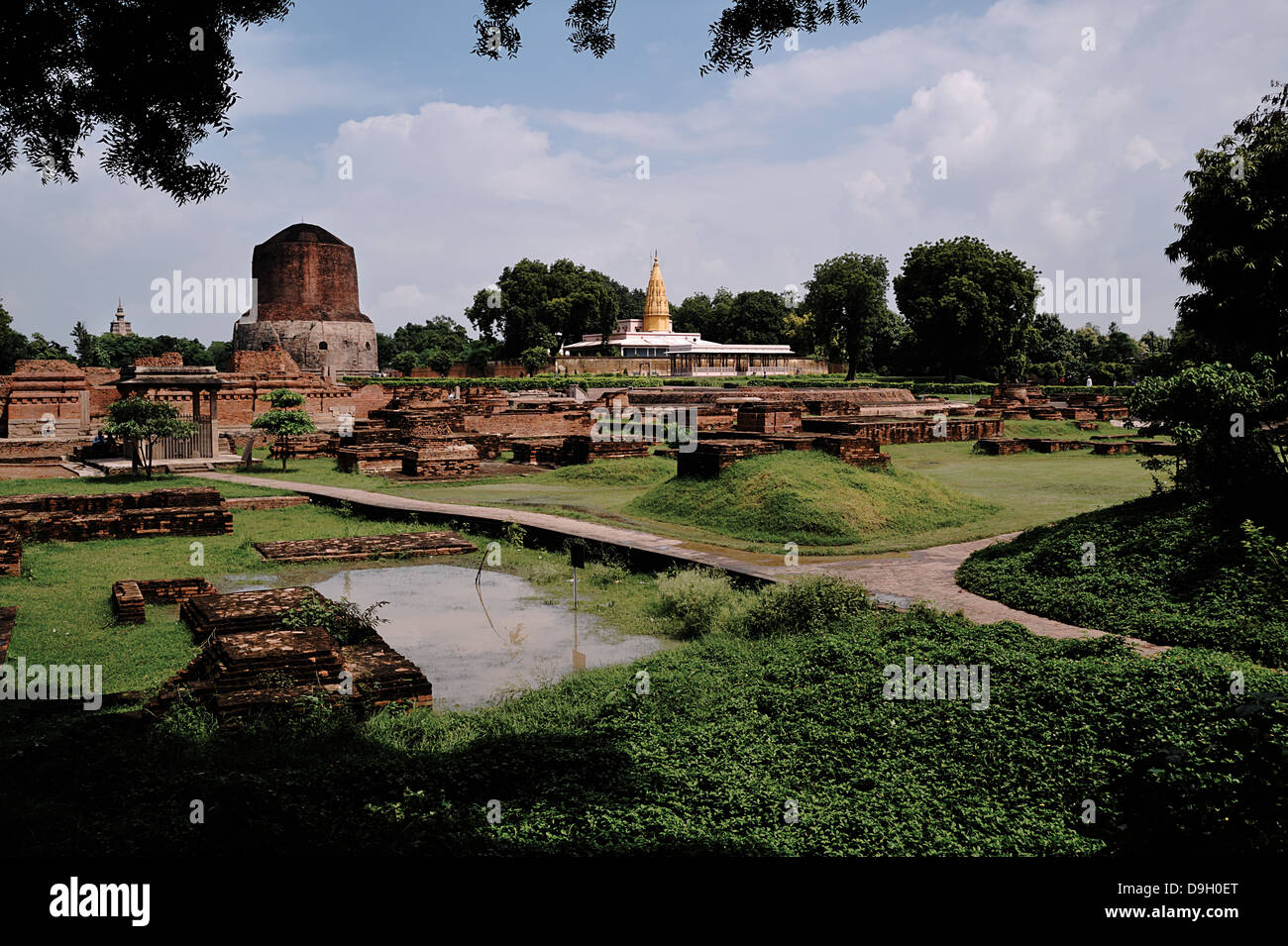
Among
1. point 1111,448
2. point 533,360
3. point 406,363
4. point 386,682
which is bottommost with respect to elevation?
point 386,682

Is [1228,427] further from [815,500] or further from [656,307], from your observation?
[656,307]

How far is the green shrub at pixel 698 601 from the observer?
6223 millimetres

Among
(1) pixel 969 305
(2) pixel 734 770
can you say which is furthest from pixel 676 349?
(2) pixel 734 770

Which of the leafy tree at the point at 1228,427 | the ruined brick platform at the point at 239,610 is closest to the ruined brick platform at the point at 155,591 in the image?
the ruined brick platform at the point at 239,610

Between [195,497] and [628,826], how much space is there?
9538 mm

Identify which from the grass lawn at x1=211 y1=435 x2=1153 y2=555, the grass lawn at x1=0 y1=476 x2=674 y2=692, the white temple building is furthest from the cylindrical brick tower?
the grass lawn at x1=0 y1=476 x2=674 y2=692

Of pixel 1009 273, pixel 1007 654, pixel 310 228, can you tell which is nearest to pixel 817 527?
pixel 1007 654

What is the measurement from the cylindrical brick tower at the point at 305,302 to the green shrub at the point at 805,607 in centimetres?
4157

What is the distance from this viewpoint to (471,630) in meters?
6.39

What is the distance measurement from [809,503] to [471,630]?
13.4 feet

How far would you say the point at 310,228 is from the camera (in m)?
45.7

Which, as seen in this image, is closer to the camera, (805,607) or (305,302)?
(805,607)
